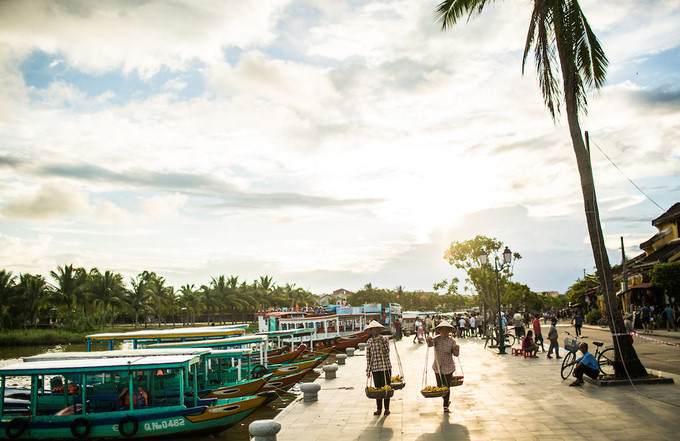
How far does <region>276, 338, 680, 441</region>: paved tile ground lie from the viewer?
8008 millimetres

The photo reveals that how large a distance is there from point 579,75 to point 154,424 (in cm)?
1428

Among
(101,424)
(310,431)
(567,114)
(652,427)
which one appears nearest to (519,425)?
(652,427)

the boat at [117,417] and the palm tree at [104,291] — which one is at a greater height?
the palm tree at [104,291]

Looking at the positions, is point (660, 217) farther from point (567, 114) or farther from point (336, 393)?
point (336, 393)

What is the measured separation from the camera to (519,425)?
8.54 metres

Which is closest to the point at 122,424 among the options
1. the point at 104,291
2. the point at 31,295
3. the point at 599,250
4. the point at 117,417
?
the point at 117,417

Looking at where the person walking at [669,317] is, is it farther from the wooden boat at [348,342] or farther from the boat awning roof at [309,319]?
the boat awning roof at [309,319]

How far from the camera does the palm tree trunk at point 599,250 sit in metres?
11.9

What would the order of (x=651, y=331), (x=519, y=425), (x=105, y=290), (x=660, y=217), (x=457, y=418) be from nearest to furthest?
(x=519, y=425) → (x=457, y=418) → (x=651, y=331) → (x=660, y=217) → (x=105, y=290)

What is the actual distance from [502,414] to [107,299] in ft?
202

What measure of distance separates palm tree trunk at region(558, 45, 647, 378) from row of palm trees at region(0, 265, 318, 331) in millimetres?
53831

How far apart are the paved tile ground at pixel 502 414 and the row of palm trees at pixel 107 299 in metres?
50.7

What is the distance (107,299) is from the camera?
202 feet

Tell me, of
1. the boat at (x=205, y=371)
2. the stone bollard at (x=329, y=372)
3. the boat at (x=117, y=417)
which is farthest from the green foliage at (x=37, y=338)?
the stone bollard at (x=329, y=372)
